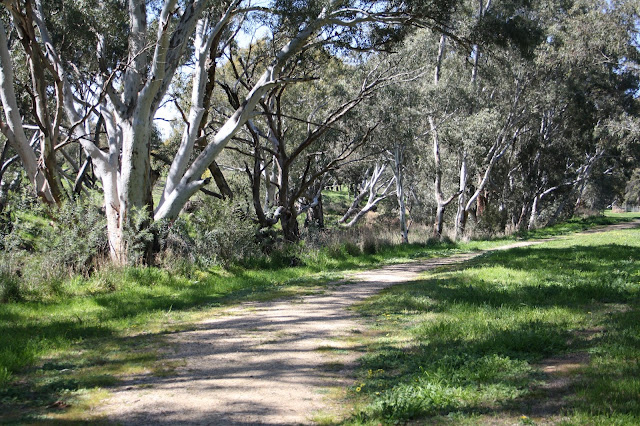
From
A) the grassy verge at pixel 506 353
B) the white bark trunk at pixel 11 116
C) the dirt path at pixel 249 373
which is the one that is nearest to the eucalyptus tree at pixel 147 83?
the white bark trunk at pixel 11 116

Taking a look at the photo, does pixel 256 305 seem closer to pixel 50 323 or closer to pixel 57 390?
pixel 50 323

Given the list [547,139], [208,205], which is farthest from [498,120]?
[208,205]

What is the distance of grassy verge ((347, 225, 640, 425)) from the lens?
11.7 ft

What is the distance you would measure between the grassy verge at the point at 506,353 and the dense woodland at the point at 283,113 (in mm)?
5837

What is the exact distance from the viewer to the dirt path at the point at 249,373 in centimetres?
378

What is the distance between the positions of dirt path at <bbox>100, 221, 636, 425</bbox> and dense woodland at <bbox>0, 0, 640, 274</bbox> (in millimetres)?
4240

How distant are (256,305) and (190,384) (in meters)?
3.81

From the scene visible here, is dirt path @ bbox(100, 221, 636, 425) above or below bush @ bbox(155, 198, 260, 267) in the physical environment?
below

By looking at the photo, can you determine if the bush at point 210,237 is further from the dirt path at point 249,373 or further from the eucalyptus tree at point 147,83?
the dirt path at point 249,373

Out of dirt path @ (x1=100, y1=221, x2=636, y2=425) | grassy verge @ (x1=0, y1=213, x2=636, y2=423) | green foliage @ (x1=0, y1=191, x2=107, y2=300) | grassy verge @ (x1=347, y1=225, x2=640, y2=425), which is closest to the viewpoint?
grassy verge @ (x1=347, y1=225, x2=640, y2=425)

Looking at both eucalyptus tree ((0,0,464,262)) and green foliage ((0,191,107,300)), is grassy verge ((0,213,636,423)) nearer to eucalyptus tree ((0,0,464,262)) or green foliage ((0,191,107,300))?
green foliage ((0,191,107,300))

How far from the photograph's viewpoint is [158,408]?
3.85 meters

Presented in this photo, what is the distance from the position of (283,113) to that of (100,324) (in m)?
18.6

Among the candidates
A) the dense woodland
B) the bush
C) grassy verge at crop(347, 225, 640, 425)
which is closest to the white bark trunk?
the dense woodland
